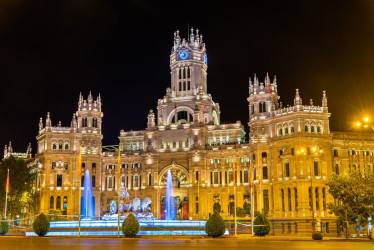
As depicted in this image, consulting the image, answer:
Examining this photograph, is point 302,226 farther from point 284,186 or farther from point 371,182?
point 371,182

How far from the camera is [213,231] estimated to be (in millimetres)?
49344

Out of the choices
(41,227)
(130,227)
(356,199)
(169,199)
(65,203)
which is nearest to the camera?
(130,227)

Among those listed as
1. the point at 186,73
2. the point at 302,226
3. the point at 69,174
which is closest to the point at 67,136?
the point at 69,174

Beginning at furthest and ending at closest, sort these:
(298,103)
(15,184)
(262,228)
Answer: (15,184), (298,103), (262,228)

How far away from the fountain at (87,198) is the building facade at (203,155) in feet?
4.61

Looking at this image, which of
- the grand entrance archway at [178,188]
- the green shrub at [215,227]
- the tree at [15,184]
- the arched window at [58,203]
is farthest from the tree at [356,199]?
the tree at [15,184]

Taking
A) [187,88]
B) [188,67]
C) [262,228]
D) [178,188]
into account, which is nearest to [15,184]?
[178,188]

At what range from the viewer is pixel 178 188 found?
11488 centimetres

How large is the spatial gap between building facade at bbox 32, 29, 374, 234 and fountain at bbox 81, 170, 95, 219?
1.41 meters

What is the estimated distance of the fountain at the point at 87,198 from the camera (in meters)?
114

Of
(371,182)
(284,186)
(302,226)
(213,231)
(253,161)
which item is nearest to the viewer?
(213,231)

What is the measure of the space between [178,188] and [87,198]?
22.4 m

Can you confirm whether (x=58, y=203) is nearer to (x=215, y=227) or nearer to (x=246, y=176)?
(x=246, y=176)

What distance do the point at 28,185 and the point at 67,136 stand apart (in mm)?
14847
